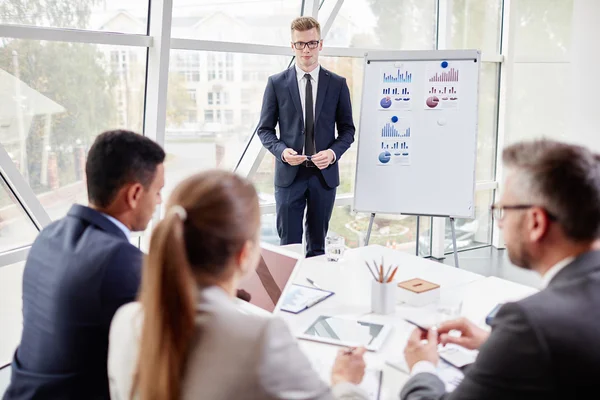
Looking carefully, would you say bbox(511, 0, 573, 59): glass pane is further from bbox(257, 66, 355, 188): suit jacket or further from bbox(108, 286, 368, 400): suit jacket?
bbox(108, 286, 368, 400): suit jacket

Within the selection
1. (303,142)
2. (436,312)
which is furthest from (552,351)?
(303,142)

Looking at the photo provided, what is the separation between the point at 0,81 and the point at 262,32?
1986mm

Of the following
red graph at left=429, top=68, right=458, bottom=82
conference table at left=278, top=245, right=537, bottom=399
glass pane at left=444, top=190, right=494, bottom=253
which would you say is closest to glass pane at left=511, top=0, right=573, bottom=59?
glass pane at left=444, top=190, right=494, bottom=253

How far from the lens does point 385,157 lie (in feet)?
13.6

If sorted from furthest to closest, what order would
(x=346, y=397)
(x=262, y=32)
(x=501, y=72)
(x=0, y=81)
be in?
(x=501, y=72) < (x=262, y=32) < (x=0, y=81) < (x=346, y=397)

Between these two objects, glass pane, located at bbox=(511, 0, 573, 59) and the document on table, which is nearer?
the document on table

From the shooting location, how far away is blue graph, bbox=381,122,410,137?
4105 mm

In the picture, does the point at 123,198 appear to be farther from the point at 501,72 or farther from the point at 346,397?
the point at 501,72

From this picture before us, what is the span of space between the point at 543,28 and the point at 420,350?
5281 mm

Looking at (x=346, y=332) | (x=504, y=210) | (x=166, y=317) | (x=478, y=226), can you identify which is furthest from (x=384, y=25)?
(x=166, y=317)

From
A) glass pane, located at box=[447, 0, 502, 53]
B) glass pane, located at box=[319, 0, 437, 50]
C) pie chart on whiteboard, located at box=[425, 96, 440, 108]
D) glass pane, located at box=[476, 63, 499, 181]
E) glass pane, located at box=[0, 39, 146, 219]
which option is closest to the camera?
glass pane, located at box=[0, 39, 146, 219]

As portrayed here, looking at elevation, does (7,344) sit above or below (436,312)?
below

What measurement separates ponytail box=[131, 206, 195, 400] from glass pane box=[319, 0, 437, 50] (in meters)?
4.05

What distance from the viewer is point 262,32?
4535mm
